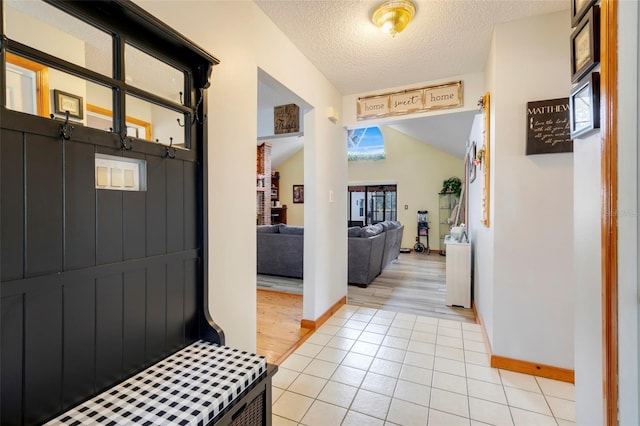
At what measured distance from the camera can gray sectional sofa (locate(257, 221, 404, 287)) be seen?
4.19m

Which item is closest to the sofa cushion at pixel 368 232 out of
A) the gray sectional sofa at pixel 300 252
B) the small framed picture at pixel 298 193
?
the gray sectional sofa at pixel 300 252

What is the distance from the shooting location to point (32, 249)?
748 mm

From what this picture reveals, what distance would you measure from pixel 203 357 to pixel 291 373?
3.50 ft

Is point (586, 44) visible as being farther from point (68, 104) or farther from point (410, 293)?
point (410, 293)

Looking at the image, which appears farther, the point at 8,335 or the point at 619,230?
the point at 619,230

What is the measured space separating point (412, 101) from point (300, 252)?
2.60 metres

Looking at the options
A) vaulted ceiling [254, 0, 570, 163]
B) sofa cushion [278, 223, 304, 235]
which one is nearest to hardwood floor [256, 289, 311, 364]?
sofa cushion [278, 223, 304, 235]

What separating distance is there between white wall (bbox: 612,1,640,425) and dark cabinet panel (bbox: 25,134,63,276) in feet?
5.11

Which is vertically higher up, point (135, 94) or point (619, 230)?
point (135, 94)

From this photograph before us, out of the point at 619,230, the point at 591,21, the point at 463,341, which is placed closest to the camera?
the point at 619,230

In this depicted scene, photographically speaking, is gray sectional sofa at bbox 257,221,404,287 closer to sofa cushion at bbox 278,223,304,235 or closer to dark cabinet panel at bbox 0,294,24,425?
sofa cushion at bbox 278,223,304,235

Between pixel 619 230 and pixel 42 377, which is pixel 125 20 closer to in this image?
pixel 42 377

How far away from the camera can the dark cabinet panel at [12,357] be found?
2.25ft

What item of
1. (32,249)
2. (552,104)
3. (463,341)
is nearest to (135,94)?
(32,249)
